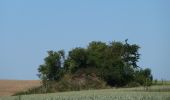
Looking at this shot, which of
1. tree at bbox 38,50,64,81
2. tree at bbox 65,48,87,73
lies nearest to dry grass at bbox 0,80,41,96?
tree at bbox 38,50,64,81

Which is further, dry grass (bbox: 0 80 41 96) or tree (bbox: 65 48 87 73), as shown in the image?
tree (bbox: 65 48 87 73)

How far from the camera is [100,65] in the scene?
81750mm

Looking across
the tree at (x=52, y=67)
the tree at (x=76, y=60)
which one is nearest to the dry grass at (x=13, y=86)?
the tree at (x=52, y=67)

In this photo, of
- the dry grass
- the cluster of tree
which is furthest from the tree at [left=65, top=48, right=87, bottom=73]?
the dry grass

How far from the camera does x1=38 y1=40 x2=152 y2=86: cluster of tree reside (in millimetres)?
80750

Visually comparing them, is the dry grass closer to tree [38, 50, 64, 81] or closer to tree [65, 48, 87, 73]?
tree [38, 50, 64, 81]

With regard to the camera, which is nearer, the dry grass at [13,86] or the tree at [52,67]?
the dry grass at [13,86]

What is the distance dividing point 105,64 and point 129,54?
21.4ft

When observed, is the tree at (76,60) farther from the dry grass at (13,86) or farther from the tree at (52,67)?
the dry grass at (13,86)

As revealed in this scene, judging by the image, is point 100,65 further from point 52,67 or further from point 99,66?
point 52,67

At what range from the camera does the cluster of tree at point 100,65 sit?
80750mm

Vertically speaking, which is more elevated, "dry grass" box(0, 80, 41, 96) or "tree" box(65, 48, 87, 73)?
"tree" box(65, 48, 87, 73)

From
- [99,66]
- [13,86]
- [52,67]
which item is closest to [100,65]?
[99,66]

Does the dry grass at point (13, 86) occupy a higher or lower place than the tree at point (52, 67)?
lower
